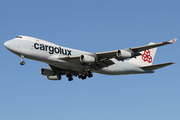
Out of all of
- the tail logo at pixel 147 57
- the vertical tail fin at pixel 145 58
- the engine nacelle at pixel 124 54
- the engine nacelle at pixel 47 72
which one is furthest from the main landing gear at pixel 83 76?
the tail logo at pixel 147 57

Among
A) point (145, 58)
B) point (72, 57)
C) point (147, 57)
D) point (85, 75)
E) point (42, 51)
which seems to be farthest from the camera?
point (147, 57)

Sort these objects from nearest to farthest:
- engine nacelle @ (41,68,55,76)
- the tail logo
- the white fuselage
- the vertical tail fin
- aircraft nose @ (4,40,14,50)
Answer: aircraft nose @ (4,40,14,50)
the white fuselage
engine nacelle @ (41,68,55,76)
the vertical tail fin
the tail logo

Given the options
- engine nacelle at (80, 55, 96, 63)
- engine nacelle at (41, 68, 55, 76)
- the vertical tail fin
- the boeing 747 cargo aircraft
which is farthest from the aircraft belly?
engine nacelle at (41, 68, 55, 76)

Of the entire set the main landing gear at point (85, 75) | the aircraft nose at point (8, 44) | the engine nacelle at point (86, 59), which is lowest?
the main landing gear at point (85, 75)

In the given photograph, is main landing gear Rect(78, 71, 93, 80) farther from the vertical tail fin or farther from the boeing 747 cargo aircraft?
the vertical tail fin

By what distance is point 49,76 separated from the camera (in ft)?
139

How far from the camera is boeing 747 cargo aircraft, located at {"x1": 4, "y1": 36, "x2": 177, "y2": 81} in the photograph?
108 ft

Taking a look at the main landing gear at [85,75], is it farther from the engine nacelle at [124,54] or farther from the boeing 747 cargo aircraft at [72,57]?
the engine nacelle at [124,54]

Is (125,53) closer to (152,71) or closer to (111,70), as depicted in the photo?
(111,70)

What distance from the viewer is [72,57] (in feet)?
111

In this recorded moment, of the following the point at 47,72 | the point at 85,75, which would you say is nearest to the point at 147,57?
the point at 85,75

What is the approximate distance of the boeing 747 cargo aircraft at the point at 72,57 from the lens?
32.9 m

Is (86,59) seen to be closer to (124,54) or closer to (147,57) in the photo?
(124,54)

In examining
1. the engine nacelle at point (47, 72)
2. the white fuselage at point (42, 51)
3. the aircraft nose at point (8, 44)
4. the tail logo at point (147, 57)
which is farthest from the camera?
the tail logo at point (147, 57)
